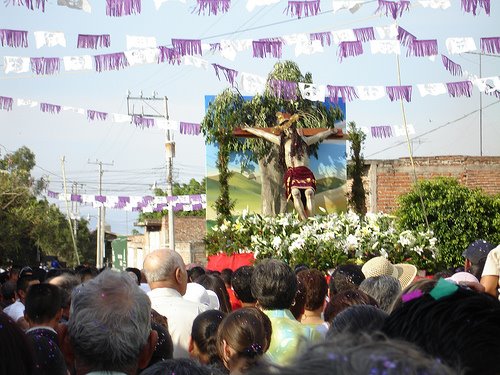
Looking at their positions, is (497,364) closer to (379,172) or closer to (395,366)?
(395,366)

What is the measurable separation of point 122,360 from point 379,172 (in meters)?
23.9

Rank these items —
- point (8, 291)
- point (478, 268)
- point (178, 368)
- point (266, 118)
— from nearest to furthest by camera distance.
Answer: point (178, 368), point (478, 268), point (8, 291), point (266, 118)

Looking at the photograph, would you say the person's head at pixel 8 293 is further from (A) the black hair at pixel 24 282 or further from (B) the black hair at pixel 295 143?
(B) the black hair at pixel 295 143

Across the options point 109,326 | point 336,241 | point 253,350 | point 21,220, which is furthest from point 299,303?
point 21,220

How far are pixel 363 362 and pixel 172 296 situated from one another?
15.9ft

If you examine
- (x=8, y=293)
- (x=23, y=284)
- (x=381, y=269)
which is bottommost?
(x=8, y=293)

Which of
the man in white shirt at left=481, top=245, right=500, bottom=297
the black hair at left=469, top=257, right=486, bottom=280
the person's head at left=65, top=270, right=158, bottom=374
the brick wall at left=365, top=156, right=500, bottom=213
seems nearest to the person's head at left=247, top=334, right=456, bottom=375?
the person's head at left=65, top=270, right=158, bottom=374

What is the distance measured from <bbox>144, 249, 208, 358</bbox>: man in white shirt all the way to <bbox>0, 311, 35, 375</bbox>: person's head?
338cm

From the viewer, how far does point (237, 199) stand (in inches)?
1033

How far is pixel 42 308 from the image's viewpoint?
5.26 meters

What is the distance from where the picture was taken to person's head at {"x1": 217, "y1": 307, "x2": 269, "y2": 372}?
4508mm

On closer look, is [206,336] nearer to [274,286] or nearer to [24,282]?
[274,286]

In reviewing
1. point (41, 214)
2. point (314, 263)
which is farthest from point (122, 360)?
point (41, 214)

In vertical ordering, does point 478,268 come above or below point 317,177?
below
